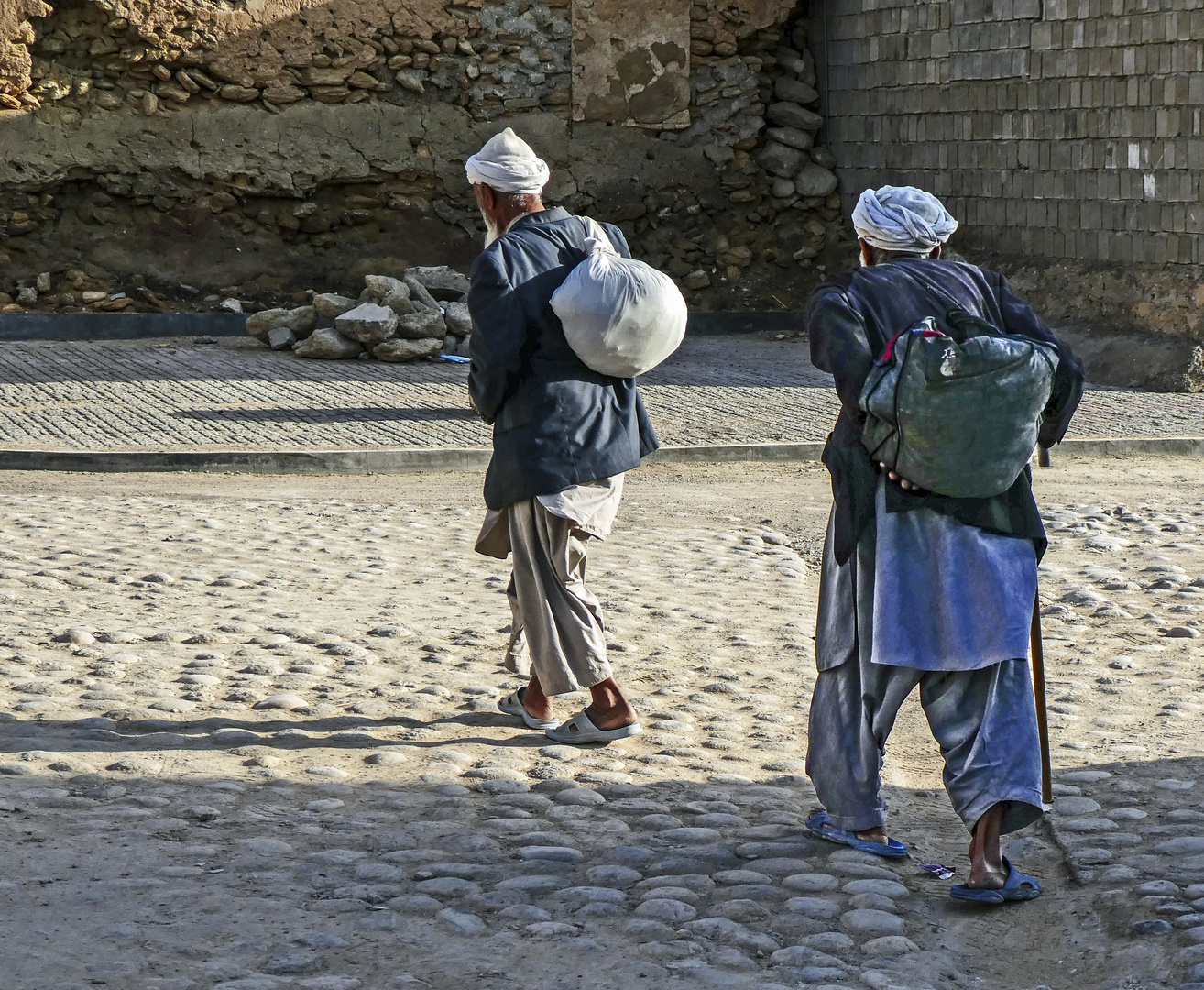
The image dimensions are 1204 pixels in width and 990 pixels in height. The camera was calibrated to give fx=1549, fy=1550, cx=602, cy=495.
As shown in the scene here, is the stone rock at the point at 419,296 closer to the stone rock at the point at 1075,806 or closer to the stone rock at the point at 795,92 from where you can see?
the stone rock at the point at 795,92

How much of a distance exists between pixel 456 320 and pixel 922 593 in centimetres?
1171

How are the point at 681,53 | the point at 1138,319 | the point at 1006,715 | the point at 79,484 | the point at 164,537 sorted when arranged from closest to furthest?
1. the point at 1006,715
2. the point at 164,537
3. the point at 79,484
4. the point at 1138,319
5. the point at 681,53

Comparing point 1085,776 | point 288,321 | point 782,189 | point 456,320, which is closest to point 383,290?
point 456,320

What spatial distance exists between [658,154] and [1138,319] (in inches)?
281

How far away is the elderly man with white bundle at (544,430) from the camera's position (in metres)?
4.65

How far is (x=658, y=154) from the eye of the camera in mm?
19891

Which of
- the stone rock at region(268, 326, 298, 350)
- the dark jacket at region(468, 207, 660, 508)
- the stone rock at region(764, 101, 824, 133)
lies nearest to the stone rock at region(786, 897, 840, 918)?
the dark jacket at region(468, 207, 660, 508)

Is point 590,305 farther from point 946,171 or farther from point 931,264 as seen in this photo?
point 946,171

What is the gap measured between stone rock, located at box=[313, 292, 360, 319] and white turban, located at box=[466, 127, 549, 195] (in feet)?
35.2

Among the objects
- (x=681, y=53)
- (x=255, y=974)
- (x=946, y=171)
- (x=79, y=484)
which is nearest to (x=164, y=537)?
(x=79, y=484)

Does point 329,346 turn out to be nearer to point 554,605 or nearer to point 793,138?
point 793,138

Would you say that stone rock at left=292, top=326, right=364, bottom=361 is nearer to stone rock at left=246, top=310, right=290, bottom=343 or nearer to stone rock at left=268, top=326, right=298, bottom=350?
stone rock at left=268, top=326, right=298, bottom=350

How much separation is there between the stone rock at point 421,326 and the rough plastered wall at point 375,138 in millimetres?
4320

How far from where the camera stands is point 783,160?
2008 centimetres
